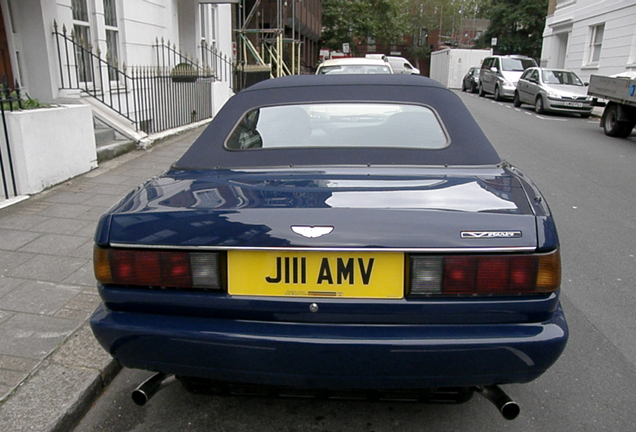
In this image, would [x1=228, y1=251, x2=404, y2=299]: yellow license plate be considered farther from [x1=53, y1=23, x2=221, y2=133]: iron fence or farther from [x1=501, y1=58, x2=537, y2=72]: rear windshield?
[x1=501, y1=58, x2=537, y2=72]: rear windshield

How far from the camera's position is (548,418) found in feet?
9.00

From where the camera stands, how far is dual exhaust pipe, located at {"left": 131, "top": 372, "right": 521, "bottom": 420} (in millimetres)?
2254

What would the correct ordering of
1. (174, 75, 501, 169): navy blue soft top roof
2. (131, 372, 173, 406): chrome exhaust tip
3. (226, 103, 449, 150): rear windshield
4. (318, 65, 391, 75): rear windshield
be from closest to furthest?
(131, 372, 173, 406): chrome exhaust tip, (174, 75, 501, 169): navy blue soft top roof, (226, 103, 449, 150): rear windshield, (318, 65, 391, 75): rear windshield

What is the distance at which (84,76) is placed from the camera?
946 cm

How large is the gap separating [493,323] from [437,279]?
30 cm

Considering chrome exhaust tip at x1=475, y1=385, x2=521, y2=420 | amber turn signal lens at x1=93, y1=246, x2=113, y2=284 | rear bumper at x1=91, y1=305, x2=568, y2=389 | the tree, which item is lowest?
chrome exhaust tip at x1=475, y1=385, x2=521, y2=420

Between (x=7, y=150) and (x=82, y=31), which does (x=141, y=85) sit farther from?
(x=7, y=150)

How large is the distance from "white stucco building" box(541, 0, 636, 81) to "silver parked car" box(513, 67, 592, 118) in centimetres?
399

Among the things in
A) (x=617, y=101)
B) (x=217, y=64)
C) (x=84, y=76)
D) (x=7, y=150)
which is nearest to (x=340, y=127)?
(x=7, y=150)

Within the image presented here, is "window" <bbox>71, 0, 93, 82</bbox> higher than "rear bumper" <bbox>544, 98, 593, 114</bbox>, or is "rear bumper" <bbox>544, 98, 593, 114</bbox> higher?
"window" <bbox>71, 0, 93, 82</bbox>

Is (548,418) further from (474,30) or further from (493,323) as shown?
(474,30)

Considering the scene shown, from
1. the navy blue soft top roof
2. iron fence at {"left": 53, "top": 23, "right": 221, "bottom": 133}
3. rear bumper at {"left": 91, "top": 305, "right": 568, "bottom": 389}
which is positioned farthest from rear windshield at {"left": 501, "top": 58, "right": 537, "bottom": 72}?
rear bumper at {"left": 91, "top": 305, "right": 568, "bottom": 389}

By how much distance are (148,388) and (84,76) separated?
331 inches

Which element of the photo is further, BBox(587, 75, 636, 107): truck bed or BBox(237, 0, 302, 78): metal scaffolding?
BBox(237, 0, 302, 78): metal scaffolding
